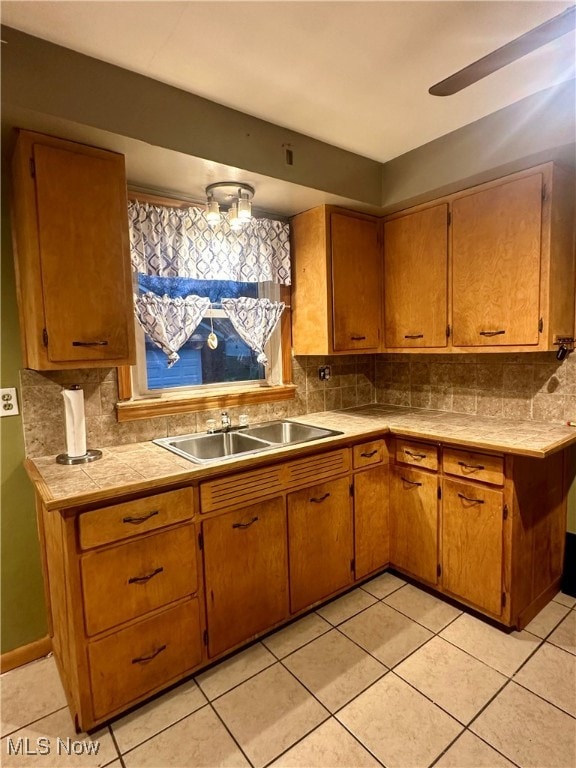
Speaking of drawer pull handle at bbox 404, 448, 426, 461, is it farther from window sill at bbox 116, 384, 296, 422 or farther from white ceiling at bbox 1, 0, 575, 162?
white ceiling at bbox 1, 0, 575, 162

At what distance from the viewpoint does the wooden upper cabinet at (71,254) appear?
5.22ft

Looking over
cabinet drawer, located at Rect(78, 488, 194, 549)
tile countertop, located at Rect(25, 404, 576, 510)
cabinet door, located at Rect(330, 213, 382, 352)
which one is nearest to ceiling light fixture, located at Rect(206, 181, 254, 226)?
cabinet door, located at Rect(330, 213, 382, 352)

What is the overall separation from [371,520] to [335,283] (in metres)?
1.40

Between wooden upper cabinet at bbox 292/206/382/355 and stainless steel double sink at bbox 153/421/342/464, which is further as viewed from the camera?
wooden upper cabinet at bbox 292/206/382/355

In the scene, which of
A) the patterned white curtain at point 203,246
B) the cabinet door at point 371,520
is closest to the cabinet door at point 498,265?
the cabinet door at point 371,520

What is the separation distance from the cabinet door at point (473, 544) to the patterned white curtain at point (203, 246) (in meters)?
1.60

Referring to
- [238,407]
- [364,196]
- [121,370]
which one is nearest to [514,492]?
[238,407]

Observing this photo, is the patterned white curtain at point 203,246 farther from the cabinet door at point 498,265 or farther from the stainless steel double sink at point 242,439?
the cabinet door at point 498,265

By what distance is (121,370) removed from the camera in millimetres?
2080

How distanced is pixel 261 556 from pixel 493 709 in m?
1.06

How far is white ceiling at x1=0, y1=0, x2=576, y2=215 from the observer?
4.35 ft

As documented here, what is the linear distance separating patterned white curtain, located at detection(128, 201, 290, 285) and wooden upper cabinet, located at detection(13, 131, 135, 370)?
0.34m

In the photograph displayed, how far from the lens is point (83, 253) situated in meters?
1.68

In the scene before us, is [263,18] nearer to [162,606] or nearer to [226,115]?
[226,115]
